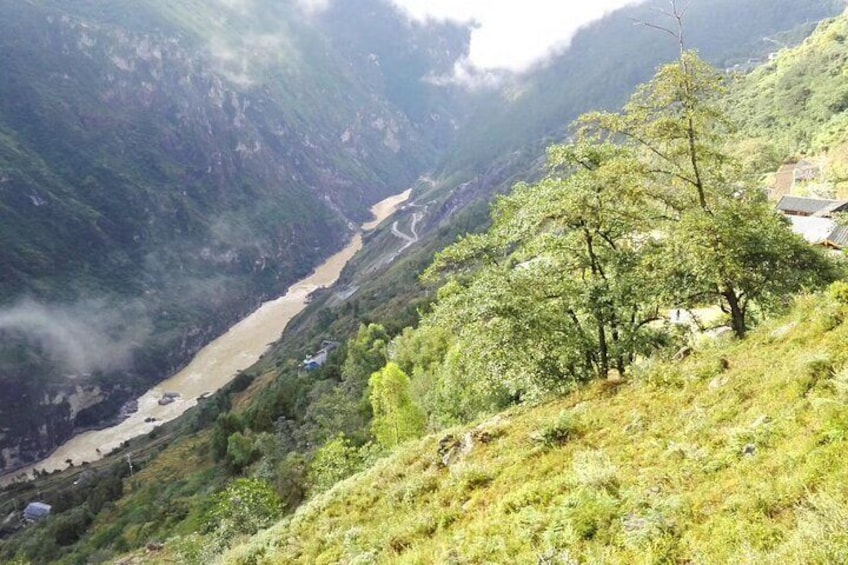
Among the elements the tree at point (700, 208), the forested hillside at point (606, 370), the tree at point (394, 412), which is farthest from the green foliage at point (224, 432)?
the tree at point (700, 208)

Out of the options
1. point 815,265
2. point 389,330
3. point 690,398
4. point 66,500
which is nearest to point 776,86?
point 389,330

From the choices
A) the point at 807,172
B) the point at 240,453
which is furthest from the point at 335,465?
the point at 807,172

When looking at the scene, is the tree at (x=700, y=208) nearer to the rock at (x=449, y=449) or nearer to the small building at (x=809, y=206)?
the rock at (x=449, y=449)

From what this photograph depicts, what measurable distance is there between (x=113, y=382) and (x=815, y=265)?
7610 inches

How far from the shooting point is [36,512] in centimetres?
10338

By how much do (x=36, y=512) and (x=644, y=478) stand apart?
4868 inches

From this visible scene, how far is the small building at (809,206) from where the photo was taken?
79.9 meters

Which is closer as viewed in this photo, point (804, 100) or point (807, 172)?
point (807, 172)

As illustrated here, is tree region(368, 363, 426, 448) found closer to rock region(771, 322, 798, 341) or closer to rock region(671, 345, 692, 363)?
rock region(671, 345, 692, 363)

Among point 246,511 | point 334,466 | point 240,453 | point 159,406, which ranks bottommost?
point 240,453

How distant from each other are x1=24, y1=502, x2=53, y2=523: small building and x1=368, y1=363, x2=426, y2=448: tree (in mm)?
84102

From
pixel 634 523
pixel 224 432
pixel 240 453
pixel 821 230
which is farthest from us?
pixel 224 432

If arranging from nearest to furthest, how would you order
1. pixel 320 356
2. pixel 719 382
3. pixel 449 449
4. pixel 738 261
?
pixel 719 382 < pixel 449 449 < pixel 738 261 < pixel 320 356

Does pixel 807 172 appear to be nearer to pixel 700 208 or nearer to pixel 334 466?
pixel 700 208
